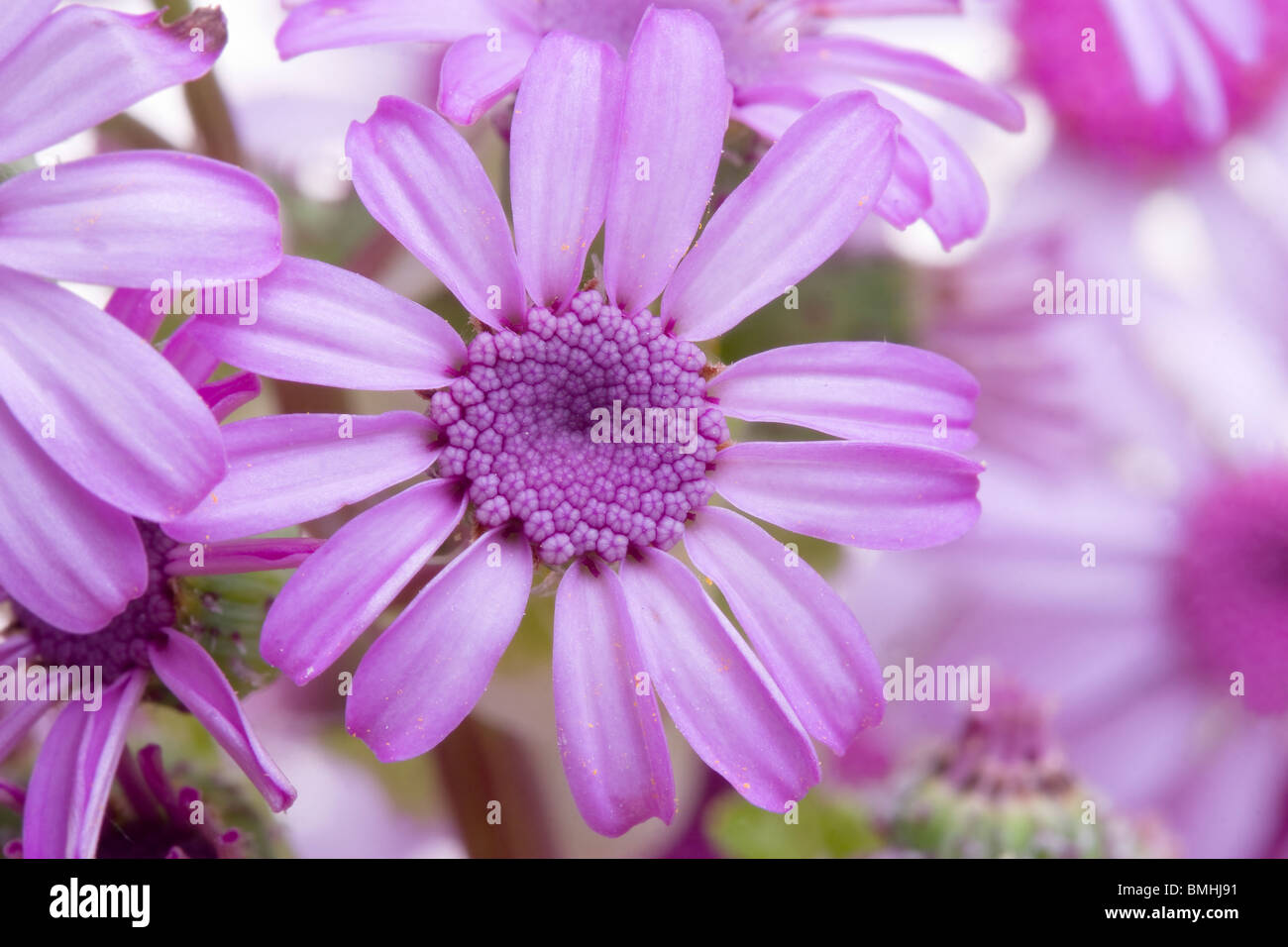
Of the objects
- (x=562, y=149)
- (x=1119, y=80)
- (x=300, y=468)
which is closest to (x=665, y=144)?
(x=562, y=149)

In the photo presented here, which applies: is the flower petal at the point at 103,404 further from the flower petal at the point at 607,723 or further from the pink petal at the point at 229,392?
the flower petal at the point at 607,723

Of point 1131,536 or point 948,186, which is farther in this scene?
point 1131,536

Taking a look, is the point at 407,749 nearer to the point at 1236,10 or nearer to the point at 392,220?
the point at 392,220

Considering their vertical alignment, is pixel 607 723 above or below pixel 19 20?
below

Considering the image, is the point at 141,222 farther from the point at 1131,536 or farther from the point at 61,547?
the point at 1131,536

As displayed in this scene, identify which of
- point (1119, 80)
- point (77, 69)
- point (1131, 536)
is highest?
point (1119, 80)

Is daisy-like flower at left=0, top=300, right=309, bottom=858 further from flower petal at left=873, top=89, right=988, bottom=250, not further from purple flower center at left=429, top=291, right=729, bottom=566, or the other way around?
flower petal at left=873, top=89, right=988, bottom=250

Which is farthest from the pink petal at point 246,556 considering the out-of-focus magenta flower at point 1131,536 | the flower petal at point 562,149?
the out-of-focus magenta flower at point 1131,536
